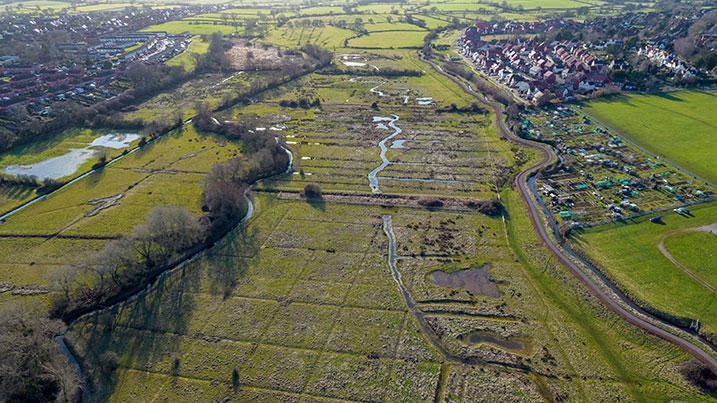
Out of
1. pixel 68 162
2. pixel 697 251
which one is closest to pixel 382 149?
pixel 697 251

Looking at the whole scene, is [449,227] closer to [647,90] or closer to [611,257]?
[611,257]

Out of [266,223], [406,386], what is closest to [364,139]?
[266,223]

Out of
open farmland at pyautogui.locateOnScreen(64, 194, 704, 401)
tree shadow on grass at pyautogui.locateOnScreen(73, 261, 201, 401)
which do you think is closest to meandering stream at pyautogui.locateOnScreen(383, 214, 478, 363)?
open farmland at pyautogui.locateOnScreen(64, 194, 704, 401)

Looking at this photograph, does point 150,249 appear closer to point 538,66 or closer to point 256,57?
point 256,57

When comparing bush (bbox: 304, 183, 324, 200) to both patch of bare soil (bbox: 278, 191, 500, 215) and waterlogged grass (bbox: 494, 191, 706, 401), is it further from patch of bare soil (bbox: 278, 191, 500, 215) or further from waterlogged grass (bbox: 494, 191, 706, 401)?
waterlogged grass (bbox: 494, 191, 706, 401)

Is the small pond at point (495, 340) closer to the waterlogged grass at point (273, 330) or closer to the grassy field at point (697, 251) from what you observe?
the waterlogged grass at point (273, 330)

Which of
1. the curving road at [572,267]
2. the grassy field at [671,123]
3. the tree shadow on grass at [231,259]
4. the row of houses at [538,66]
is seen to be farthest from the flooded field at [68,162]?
the grassy field at [671,123]
